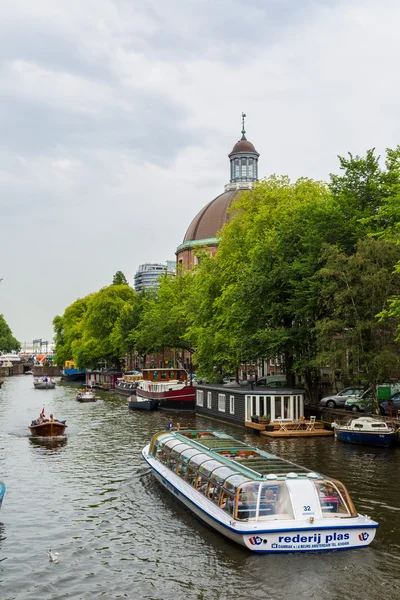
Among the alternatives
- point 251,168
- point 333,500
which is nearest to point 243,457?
point 333,500

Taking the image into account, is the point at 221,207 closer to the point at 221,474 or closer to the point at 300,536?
the point at 221,474

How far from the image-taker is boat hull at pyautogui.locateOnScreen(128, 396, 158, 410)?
61.4 metres

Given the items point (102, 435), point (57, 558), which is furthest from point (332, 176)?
point (57, 558)

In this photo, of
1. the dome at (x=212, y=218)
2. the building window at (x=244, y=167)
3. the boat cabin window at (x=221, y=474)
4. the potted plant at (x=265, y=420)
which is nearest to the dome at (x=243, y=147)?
the building window at (x=244, y=167)

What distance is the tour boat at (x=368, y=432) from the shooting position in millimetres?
35719

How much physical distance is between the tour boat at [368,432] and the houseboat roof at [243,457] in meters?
10.1

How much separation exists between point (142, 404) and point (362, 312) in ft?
92.6

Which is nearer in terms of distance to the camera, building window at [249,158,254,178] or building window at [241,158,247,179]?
building window at [241,158,247,179]

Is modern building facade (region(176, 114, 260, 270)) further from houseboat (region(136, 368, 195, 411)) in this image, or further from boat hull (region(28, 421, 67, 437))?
boat hull (region(28, 421, 67, 437))

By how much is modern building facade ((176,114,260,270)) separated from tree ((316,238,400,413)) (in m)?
69.7

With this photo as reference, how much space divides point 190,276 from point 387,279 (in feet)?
152

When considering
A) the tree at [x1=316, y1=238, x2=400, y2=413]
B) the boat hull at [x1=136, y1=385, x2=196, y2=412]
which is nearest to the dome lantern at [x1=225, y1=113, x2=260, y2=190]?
the boat hull at [x1=136, y1=385, x2=196, y2=412]

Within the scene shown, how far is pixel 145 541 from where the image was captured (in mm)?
20562

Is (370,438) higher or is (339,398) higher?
(339,398)
